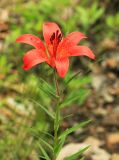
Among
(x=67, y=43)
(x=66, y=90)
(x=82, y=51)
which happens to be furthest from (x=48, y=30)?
(x=66, y=90)

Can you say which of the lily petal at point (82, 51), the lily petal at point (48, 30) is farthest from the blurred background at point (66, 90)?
the lily petal at point (82, 51)

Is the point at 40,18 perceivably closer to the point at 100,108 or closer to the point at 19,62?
the point at 19,62

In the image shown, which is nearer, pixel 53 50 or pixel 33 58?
pixel 33 58

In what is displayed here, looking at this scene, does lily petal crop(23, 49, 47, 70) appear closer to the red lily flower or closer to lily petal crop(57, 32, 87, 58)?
the red lily flower

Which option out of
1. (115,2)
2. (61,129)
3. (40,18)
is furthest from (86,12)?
(61,129)

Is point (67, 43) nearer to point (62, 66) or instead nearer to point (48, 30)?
point (48, 30)

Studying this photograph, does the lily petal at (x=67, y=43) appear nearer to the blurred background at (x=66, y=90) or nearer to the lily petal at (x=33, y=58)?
the lily petal at (x=33, y=58)

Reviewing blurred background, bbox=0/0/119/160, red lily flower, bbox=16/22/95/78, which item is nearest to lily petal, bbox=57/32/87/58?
red lily flower, bbox=16/22/95/78
